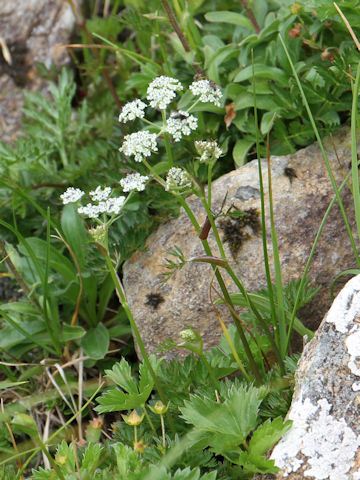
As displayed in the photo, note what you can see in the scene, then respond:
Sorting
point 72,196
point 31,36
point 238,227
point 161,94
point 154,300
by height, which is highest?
point 31,36

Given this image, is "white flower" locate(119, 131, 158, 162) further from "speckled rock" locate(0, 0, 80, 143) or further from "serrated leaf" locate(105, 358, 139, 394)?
"speckled rock" locate(0, 0, 80, 143)

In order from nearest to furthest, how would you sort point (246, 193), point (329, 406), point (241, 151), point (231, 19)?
point (329, 406) → point (246, 193) → point (241, 151) → point (231, 19)

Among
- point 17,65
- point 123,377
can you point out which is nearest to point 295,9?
point 123,377

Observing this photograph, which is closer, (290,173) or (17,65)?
(290,173)

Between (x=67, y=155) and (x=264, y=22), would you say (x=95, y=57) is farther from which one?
(x=264, y=22)

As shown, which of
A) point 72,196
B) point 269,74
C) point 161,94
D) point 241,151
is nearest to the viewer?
point 72,196

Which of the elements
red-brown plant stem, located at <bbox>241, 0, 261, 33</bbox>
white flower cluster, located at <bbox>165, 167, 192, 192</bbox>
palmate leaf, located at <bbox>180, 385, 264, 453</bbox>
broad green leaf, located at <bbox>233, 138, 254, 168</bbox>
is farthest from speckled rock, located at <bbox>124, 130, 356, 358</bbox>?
white flower cluster, located at <bbox>165, 167, 192, 192</bbox>

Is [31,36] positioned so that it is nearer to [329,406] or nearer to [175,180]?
[175,180]

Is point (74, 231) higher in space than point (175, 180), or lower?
lower

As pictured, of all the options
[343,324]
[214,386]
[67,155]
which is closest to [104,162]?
[67,155]
